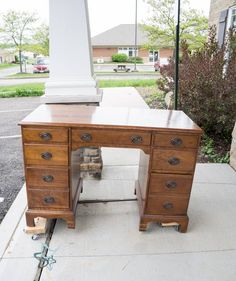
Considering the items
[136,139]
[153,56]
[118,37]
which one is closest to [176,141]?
[136,139]

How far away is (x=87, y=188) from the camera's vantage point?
263 cm

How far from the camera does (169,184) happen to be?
190cm

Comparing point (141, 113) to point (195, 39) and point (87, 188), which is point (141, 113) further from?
point (195, 39)

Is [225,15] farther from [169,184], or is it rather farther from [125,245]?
[125,245]

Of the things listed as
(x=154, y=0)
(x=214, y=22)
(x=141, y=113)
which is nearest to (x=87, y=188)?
(x=141, y=113)

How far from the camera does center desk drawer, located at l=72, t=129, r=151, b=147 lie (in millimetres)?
1752

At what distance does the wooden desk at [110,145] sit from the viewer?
68.6 inches

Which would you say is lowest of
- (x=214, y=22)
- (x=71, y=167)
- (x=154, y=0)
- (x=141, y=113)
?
(x=71, y=167)

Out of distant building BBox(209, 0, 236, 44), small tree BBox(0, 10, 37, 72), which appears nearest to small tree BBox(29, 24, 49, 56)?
small tree BBox(0, 10, 37, 72)

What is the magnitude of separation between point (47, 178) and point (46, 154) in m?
0.20

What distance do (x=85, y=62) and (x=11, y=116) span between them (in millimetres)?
4415

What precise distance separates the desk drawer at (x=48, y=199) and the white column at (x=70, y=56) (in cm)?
94

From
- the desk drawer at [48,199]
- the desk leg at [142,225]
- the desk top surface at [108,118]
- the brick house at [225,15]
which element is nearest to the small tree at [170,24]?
the brick house at [225,15]

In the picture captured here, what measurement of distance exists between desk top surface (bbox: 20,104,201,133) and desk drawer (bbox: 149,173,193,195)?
0.39m
